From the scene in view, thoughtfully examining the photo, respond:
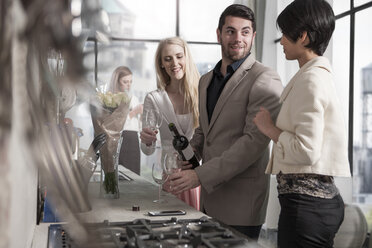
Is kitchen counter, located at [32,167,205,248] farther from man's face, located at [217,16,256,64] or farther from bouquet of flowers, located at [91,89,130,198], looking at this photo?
man's face, located at [217,16,256,64]

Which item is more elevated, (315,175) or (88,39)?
(88,39)

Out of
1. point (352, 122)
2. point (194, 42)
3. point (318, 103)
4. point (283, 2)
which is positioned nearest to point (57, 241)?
point (318, 103)

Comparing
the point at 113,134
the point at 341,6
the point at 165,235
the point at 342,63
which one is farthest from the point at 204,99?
the point at 341,6

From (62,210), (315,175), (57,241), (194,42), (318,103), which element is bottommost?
(57,241)

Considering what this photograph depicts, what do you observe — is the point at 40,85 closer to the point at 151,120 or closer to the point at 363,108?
the point at 151,120

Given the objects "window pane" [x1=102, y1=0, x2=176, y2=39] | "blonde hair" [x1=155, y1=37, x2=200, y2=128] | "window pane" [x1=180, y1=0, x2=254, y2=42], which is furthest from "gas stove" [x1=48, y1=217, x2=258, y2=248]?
"window pane" [x1=180, y1=0, x2=254, y2=42]

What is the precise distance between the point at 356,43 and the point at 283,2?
1.73 metres

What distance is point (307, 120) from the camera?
1.48 meters

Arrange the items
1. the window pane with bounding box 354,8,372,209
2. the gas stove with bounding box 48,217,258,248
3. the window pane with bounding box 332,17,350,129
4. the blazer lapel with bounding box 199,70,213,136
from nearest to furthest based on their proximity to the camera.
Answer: the gas stove with bounding box 48,217,258,248 < the blazer lapel with bounding box 199,70,213,136 < the window pane with bounding box 354,8,372,209 < the window pane with bounding box 332,17,350,129

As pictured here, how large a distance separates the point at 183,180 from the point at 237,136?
1.44ft

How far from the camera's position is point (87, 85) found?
0.20 metres

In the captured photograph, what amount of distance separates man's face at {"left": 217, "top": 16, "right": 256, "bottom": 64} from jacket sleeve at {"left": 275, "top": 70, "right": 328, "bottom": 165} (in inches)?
25.7

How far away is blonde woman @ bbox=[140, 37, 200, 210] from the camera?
2.83 meters

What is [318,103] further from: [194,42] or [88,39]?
[194,42]
